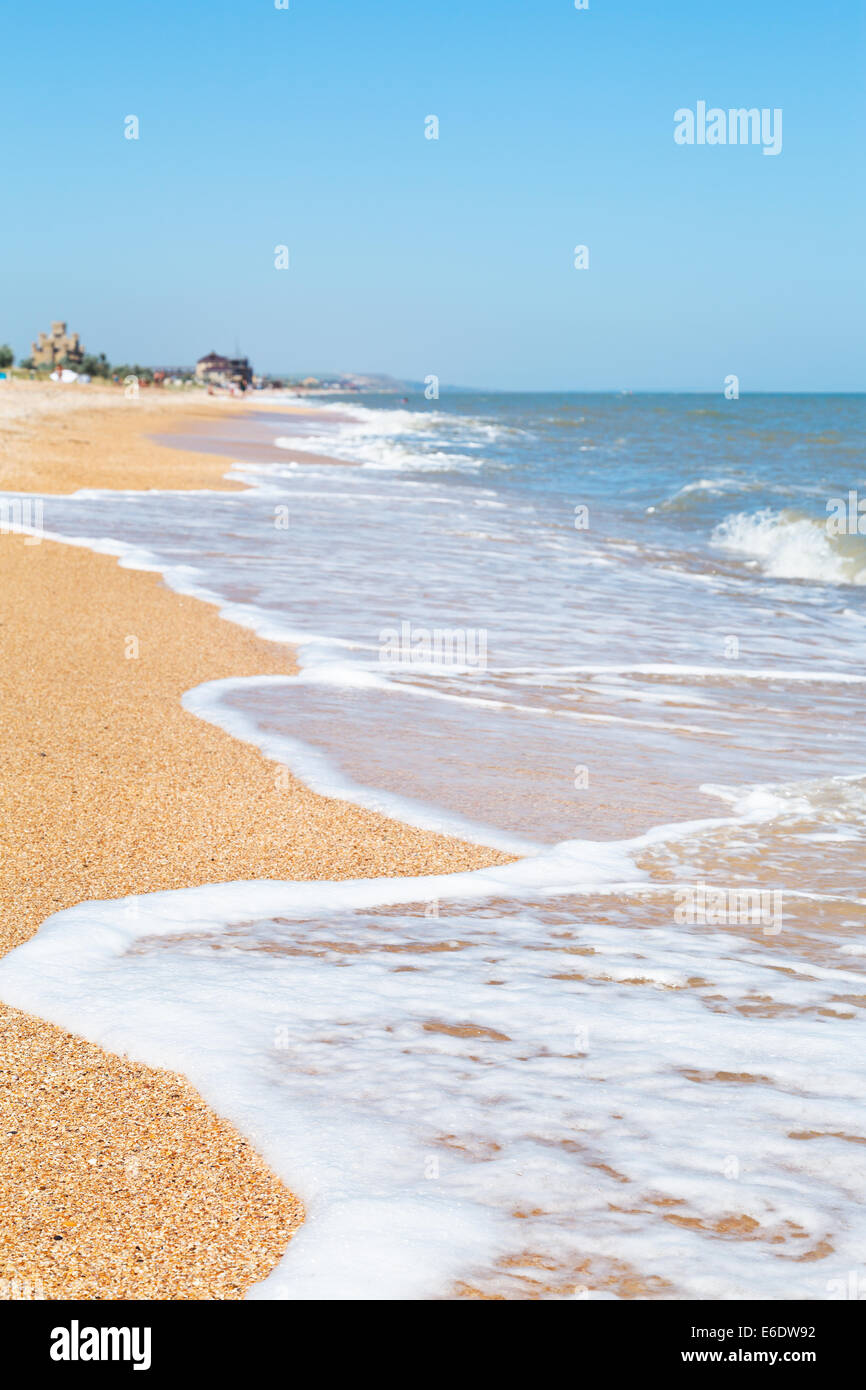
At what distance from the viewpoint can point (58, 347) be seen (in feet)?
466

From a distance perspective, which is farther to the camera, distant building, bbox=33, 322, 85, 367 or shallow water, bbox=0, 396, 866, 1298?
distant building, bbox=33, 322, 85, 367

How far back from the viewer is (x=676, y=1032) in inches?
129

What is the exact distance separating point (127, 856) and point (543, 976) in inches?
63.2

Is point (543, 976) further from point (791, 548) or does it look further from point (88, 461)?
point (88, 461)

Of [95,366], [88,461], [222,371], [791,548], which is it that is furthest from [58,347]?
[791,548]

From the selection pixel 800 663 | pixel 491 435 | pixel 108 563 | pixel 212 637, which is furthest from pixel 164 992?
pixel 491 435

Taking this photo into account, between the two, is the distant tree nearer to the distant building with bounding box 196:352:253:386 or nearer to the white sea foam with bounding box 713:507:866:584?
the distant building with bounding box 196:352:253:386

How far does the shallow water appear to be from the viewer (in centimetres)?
247

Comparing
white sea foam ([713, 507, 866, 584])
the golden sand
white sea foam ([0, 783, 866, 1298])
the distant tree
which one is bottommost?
white sea foam ([0, 783, 866, 1298])

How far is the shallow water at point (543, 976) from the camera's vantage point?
2.47 m

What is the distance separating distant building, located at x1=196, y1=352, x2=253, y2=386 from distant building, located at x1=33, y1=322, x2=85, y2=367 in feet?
57.8

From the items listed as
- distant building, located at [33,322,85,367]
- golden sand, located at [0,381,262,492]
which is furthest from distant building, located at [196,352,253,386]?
golden sand, located at [0,381,262,492]

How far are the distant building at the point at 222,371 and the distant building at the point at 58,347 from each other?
17.6m

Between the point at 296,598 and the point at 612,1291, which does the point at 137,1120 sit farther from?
the point at 296,598
